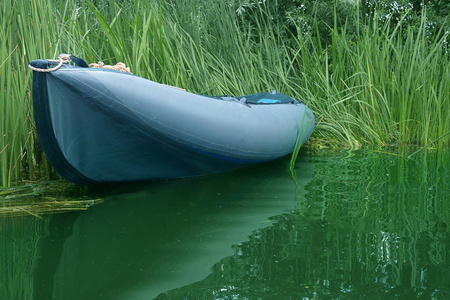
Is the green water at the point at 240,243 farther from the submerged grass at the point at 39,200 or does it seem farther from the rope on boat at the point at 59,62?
the rope on boat at the point at 59,62

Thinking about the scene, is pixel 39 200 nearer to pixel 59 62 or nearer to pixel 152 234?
pixel 59 62

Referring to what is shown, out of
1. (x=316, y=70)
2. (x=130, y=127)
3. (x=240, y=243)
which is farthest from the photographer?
(x=316, y=70)

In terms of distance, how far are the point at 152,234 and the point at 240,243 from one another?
36 cm

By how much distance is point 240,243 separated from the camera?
178cm

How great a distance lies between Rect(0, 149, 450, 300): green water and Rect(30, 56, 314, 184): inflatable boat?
16 cm

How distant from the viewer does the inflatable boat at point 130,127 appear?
7.63ft

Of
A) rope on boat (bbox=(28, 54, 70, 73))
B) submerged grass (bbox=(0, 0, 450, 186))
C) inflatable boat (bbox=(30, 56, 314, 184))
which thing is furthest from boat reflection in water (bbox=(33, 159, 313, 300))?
submerged grass (bbox=(0, 0, 450, 186))

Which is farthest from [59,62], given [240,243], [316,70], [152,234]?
[316,70]

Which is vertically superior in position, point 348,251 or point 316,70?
point 316,70

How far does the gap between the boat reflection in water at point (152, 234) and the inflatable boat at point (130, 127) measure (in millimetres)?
142

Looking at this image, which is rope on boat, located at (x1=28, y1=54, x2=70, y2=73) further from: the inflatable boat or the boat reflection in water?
the boat reflection in water

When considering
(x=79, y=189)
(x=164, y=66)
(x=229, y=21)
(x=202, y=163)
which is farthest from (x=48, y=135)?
(x=229, y=21)

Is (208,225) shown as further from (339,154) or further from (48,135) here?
(339,154)

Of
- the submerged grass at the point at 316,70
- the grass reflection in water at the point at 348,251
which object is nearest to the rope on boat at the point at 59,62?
the submerged grass at the point at 316,70
